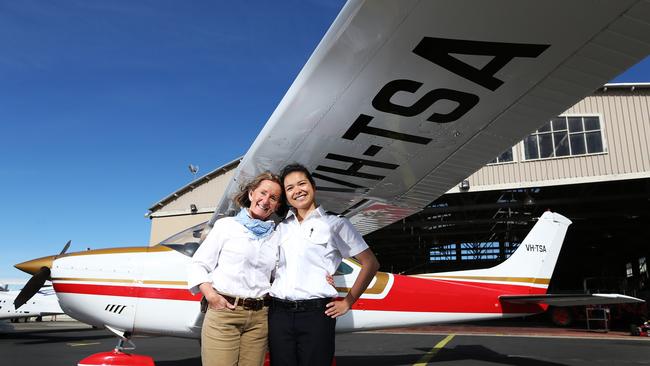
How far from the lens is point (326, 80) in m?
2.40

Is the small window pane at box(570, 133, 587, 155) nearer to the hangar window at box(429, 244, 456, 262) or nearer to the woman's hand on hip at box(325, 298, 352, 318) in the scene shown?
the woman's hand on hip at box(325, 298, 352, 318)

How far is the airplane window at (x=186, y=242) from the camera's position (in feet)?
13.4

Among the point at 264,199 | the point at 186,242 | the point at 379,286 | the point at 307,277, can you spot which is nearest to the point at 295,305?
the point at 307,277

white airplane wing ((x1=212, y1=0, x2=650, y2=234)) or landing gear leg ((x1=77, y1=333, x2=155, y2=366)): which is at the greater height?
white airplane wing ((x1=212, y1=0, x2=650, y2=234))

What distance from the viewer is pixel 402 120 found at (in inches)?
113

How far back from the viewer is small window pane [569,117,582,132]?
13477mm

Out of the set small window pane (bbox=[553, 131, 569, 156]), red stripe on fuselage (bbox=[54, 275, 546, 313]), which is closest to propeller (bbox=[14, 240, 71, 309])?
red stripe on fuselage (bbox=[54, 275, 546, 313])

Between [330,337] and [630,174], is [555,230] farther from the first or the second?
[630,174]

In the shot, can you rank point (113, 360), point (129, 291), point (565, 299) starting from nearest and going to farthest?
point (113, 360) < point (129, 291) < point (565, 299)

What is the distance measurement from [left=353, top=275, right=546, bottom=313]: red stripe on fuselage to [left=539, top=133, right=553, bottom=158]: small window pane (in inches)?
355

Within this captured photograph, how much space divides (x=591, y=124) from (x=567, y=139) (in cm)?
80

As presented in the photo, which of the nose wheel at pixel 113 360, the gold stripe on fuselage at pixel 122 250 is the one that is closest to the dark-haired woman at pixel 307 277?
the nose wheel at pixel 113 360

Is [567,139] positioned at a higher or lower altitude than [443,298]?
higher

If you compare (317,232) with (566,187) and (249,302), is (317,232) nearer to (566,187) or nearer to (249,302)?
(249,302)
